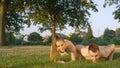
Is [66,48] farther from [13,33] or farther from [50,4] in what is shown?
[13,33]

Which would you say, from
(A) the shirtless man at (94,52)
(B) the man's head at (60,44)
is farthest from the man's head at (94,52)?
(B) the man's head at (60,44)

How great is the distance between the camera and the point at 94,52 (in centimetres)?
1037

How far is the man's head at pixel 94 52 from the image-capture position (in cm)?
1016

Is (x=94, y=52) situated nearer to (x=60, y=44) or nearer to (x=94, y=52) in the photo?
(x=94, y=52)

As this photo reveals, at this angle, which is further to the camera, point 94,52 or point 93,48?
point 94,52

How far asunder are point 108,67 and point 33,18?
12.8 feet

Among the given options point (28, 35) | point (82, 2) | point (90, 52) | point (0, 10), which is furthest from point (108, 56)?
point (28, 35)

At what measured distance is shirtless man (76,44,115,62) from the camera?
1024 cm

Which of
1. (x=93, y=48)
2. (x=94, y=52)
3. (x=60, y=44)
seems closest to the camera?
(x=60, y=44)

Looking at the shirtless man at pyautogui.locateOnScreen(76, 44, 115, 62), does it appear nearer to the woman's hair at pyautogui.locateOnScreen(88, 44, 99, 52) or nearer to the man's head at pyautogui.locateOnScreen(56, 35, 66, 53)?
the woman's hair at pyautogui.locateOnScreen(88, 44, 99, 52)

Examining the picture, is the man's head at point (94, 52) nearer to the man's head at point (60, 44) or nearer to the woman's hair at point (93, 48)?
the woman's hair at point (93, 48)

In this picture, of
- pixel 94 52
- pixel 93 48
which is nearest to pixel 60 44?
pixel 93 48

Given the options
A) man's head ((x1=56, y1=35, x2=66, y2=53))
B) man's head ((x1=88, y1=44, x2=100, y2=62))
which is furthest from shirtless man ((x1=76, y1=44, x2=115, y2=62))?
man's head ((x1=56, y1=35, x2=66, y2=53))

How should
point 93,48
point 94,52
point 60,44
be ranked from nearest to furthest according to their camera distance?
point 60,44 < point 93,48 < point 94,52
